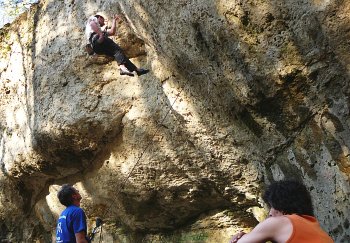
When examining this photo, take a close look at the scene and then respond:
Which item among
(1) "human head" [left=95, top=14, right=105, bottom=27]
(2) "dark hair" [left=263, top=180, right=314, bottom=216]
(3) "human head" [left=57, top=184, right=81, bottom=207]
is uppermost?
(1) "human head" [left=95, top=14, right=105, bottom=27]

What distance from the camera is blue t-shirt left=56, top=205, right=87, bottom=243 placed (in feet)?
14.2

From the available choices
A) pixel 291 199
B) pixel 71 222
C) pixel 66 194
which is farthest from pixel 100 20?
pixel 291 199

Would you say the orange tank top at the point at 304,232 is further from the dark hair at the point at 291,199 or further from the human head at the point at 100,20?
the human head at the point at 100,20

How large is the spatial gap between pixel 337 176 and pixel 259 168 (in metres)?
1.25

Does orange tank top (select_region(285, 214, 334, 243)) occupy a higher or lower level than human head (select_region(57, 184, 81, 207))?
lower

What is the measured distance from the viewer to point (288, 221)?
2.30 meters

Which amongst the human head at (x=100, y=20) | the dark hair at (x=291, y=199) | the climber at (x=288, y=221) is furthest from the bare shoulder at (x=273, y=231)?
the human head at (x=100, y=20)

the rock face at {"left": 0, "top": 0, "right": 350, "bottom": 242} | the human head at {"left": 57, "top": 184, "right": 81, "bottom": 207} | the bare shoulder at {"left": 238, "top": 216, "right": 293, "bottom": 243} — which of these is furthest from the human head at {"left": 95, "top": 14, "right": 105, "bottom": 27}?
the bare shoulder at {"left": 238, "top": 216, "right": 293, "bottom": 243}

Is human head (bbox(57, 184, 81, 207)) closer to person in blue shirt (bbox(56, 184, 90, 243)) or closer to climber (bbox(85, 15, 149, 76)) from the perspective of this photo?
person in blue shirt (bbox(56, 184, 90, 243))

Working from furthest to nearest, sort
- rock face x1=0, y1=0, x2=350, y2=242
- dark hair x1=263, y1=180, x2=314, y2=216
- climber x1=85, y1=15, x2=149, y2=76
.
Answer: climber x1=85, y1=15, x2=149, y2=76 → rock face x1=0, y1=0, x2=350, y2=242 → dark hair x1=263, y1=180, x2=314, y2=216

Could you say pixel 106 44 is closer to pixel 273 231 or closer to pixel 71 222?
pixel 71 222

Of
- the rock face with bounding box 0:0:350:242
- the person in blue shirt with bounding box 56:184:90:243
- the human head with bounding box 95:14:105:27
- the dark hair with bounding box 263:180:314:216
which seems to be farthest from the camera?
the human head with bounding box 95:14:105:27

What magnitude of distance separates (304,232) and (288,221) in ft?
0.30

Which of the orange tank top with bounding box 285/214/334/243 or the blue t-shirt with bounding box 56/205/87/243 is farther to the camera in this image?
the blue t-shirt with bounding box 56/205/87/243
